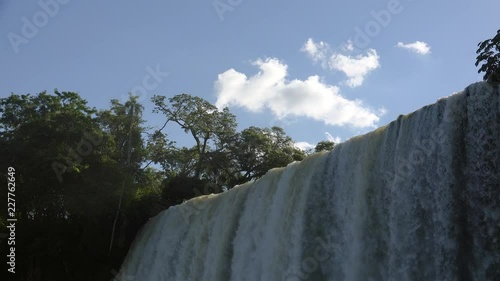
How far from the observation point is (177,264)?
59.6 ft

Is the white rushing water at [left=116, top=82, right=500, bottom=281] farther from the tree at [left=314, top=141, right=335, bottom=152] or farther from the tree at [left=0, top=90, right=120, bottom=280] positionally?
the tree at [left=314, top=141, right=335, bottom=152]

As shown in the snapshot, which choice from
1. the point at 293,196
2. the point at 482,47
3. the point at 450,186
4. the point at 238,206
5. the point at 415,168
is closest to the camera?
the point at 450,186

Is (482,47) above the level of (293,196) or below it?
above

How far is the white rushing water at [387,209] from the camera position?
10.2 meters

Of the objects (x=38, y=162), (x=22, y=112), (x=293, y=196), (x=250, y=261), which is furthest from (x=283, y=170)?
(x=22, y=112)

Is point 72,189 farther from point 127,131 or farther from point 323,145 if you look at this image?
point 323,145

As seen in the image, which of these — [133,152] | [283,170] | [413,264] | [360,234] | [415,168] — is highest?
[133,152]

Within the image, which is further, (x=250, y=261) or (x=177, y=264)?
(x=177, y=264)

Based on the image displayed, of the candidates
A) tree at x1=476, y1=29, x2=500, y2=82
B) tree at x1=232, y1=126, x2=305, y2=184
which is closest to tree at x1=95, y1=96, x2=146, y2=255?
tree at x1=232, y1=126, x2=305, y2=184

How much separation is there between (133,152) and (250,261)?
513 inches

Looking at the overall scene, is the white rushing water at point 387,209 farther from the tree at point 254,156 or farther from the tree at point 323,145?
the tree at point 323,145

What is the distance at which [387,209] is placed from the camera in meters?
11.7

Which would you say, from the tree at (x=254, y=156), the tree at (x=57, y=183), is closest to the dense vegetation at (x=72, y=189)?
the tree at (x=57, y=183)

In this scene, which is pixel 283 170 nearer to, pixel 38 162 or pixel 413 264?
pixel 413 264
